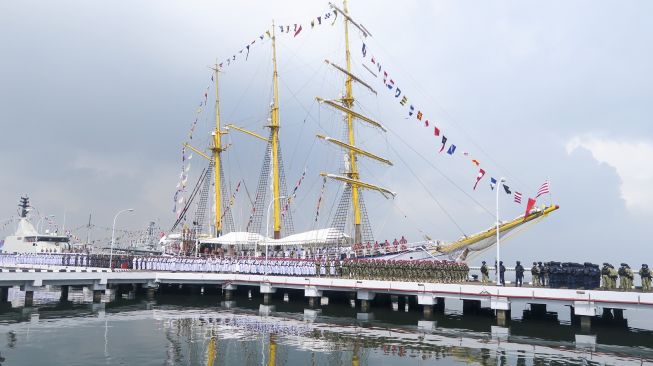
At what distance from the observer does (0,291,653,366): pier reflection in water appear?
1625 centimetres

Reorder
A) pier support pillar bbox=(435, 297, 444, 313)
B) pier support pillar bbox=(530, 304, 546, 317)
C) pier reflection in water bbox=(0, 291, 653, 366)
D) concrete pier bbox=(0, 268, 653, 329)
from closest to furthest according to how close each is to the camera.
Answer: pier reflection in water bbox=(0, 291, 653, 366) < concrete pier bbox=(0, 268, 653, 329) < pier support pillar bbox=(530, 304, 546, 317) < pier support pillar bbox=(435, 297, 444, 313)

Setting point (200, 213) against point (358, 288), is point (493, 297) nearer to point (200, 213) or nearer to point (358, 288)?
point (358, 288)

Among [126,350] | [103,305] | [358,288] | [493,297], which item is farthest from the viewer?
[103,305]

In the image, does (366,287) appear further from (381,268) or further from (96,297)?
(96,297)

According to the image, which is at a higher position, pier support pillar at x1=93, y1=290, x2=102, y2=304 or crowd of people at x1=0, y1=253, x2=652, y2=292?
crowd of people at x1=0, y1=253, x2=652, y2=292

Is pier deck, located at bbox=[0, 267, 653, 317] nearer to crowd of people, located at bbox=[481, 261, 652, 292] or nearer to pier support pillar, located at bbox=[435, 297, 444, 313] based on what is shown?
crowd of people, located at bbox=[481, 261, 652, 292]

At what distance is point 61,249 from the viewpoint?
56.0 meters

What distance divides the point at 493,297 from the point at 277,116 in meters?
30.9

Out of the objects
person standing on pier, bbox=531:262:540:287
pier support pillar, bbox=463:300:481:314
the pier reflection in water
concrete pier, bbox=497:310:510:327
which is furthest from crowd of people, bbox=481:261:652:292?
pier support pillar, bbox=463:300:481:314

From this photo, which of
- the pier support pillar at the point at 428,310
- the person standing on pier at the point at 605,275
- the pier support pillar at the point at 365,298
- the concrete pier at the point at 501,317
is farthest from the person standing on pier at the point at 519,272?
the pier support pillar at the point at 365,298

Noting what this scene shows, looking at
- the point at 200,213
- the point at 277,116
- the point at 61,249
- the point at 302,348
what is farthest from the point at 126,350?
the point at 61,249

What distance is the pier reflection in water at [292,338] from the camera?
16.2m

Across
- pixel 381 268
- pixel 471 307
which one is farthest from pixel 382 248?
pixel 471 307

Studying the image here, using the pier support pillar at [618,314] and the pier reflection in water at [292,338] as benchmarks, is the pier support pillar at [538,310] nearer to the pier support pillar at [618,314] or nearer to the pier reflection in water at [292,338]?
the pier reflection in water at [292,338]
